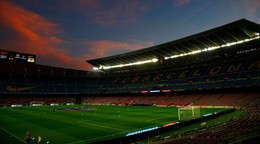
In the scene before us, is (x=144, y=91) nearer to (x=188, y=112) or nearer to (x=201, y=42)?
(x=201, y=42)

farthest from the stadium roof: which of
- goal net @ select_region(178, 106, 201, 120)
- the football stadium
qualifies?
goal net @ select_region(178, 106, 201, 120)

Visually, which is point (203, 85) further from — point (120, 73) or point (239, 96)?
point (120, 73)

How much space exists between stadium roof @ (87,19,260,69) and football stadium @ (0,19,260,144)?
192mm

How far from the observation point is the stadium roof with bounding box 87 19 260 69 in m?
45.4

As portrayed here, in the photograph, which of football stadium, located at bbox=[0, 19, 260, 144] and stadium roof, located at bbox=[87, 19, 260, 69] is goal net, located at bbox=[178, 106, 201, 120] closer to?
football stadium, located at bbox=[0, 19, 260, 144]

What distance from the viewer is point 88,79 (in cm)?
10212

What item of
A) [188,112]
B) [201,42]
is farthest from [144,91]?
[188,112]

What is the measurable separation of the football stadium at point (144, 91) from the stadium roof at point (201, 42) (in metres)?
0.19

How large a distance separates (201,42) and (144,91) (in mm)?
25517

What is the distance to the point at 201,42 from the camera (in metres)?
55.2

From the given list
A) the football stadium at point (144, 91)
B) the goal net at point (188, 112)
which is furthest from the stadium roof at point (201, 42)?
the goal net at point (188, 112)

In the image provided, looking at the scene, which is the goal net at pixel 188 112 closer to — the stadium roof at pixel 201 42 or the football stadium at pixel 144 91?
the football stadium at pixel 144 91

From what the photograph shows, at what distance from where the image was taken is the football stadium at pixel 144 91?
25.0m

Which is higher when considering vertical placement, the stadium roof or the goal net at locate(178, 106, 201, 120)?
the stadium roof
